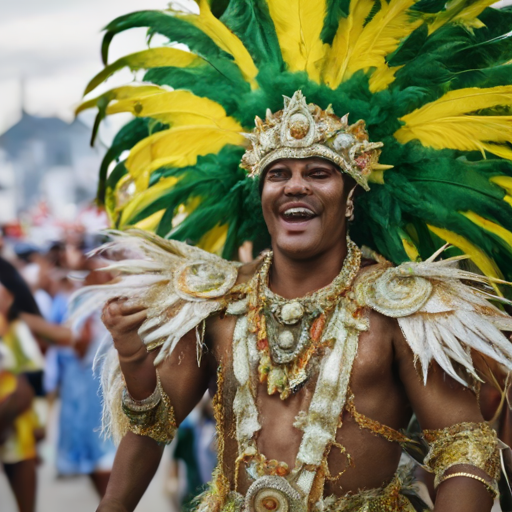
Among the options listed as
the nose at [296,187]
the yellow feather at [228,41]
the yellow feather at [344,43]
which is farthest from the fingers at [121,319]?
the yellow feather at [344,43]

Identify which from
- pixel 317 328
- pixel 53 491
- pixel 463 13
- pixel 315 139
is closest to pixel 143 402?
pixel 317 328

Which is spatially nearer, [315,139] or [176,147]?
[315,139]

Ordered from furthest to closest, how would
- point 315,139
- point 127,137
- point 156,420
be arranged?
point 127,137, point 156,420, point 315,139

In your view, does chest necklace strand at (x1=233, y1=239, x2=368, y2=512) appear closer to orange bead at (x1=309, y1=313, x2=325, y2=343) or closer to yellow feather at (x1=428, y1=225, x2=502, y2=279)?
orange bead at (x1=309, y1=313, x2=325, y2=343)

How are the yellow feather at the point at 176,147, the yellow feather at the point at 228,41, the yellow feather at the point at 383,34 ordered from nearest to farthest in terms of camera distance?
the yellow feather at the point at 383,34
the yellow feather at the point at 228,41
the yellow feather at the point at 176,147

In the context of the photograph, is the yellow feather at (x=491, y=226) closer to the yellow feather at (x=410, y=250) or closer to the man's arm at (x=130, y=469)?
the yellow feather at (x=410, y=250)

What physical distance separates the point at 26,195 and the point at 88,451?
449cm

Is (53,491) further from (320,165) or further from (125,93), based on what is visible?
(320,165)

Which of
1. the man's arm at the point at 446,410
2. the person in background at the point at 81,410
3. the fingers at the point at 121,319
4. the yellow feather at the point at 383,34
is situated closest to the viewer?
the man's arm at the point at 446,410

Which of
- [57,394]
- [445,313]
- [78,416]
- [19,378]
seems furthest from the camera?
[57,394]

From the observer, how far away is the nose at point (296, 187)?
321cm

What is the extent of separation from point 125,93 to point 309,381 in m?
1.38

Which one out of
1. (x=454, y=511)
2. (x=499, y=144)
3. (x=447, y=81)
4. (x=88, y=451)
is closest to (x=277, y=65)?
(x=447, y=81)

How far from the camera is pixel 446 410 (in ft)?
9.80
